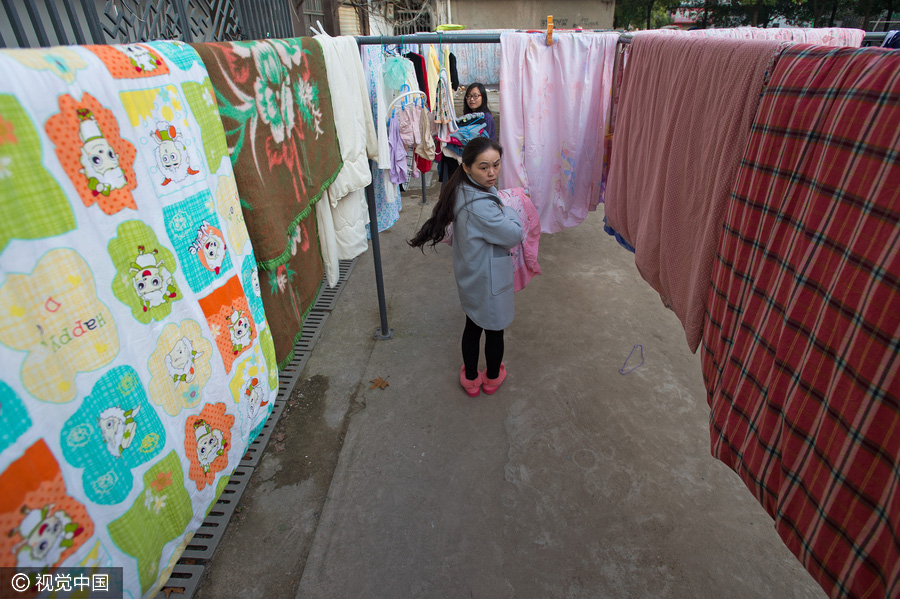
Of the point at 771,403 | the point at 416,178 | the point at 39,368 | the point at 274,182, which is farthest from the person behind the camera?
the point at 416,178

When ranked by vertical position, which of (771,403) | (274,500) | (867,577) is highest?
(771,403)

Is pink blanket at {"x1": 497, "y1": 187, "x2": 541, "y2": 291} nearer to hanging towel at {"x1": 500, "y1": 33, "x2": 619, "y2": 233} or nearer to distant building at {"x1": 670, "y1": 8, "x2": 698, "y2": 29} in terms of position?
hanging towel at {"x1": 500, "y1": 33, "x2": 619, "y2": 233}

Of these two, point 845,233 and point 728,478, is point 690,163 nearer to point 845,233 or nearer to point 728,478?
point 845,233

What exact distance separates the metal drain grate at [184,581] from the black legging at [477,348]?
1917 millimetres

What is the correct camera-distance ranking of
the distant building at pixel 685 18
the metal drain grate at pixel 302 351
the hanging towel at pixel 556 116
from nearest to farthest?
the hanging towel at pixel 556 116, the metal drain grate at pixel 302 351, the distant building at pixel 685 18

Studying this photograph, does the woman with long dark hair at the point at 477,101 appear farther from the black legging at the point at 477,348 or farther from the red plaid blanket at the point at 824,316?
the red plaid blanket at the point at 824,316

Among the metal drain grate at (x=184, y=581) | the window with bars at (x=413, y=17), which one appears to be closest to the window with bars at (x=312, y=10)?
the metal drain grate at (x=184, y=581)

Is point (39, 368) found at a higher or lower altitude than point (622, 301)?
higher

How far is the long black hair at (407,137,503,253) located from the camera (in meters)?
2.51

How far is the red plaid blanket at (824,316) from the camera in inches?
31.0

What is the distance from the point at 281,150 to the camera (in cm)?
159

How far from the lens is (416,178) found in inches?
315

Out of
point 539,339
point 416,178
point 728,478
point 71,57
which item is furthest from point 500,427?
point 416,178

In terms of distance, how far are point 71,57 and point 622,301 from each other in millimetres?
4375
